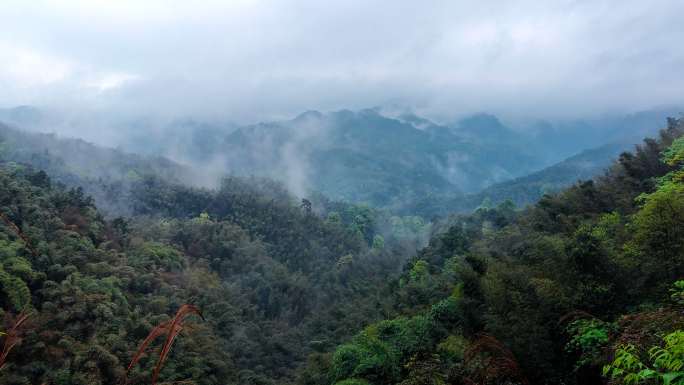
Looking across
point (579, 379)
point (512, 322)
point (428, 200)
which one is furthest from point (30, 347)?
point (428, 200)

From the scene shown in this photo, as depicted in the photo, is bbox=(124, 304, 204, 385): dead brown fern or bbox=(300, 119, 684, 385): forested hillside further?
bbox=(300, 119, 684, 385): forested hillside

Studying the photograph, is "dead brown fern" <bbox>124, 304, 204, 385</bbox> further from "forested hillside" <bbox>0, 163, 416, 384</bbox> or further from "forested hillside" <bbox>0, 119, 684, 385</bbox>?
"forested hillside" <bbox>0, 163, 416, 384</bbox>

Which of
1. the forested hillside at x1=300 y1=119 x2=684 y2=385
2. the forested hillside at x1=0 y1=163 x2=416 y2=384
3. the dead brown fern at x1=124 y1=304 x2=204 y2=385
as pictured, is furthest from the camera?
the forested hillside at x1=0 y1=163 x2=416 y2=384

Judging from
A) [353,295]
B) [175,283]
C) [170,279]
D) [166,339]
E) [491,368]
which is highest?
[166,339]

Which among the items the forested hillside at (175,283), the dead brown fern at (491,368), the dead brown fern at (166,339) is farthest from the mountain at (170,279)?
the dead brown fern at (491,368)

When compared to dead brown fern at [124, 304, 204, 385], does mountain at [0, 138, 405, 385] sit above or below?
below

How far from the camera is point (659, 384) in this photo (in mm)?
4051

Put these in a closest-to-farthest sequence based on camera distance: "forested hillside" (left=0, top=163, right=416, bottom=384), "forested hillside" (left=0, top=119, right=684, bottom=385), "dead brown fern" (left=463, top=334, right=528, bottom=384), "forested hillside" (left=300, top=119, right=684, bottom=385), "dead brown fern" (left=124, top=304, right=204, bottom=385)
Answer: "dead brown fern" (left=124, top=304, right=204, bottom=385) < "dead brown fern" (left=463, top=334, right=528, bottom=384) < "forested hillside" (left=300, top=119, right=684, bottom=385) < "forested hillside" (left=0, top=119, right=684, bottom=385) < "forested hillside" (left=0, top=163, right=416, bottom=384)

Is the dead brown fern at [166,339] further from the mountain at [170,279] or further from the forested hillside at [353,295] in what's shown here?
the mountain at [170,279]

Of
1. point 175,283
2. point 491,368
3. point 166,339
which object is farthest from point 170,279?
point 166,339

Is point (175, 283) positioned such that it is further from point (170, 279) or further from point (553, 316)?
point (553, 316)

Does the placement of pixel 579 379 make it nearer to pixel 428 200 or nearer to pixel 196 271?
pixel 196 271

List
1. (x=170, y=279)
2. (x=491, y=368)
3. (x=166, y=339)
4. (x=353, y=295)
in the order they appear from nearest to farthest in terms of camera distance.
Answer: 1. (x=166, y=339)
2. (x=491, y=368)
3. (x=170, y=279)
4. (x=353, y=295)

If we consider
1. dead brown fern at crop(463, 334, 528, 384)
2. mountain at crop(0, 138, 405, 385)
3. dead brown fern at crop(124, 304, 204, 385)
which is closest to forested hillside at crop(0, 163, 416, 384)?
mountain at crop(0, 138, 405, 385)
